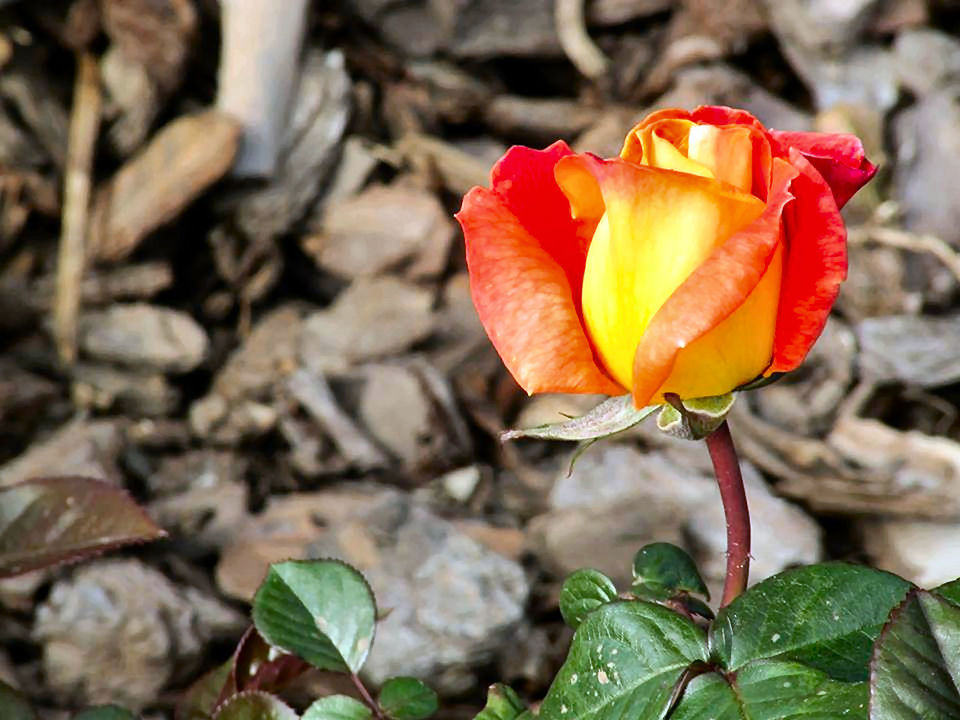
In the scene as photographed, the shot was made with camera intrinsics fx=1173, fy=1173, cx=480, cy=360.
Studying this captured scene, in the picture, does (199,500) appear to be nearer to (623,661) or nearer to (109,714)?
(109,714)

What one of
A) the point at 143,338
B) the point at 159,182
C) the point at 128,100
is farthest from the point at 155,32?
the point at 143,338

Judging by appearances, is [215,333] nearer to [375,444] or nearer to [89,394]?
[89,394]

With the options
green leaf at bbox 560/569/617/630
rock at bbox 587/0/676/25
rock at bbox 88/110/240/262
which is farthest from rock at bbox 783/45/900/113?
green leaf at bbox 560/569/617/630

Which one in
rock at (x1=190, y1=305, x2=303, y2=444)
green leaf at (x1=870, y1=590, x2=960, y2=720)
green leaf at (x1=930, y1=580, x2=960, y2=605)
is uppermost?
green leaf at (x1=870, y1=590, x2=960, y2=720)

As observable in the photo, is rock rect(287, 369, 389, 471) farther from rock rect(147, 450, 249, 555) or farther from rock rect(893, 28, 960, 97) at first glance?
rock rect(893, 28, 960, 97)

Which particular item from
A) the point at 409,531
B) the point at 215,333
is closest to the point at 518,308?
the point at 409,531

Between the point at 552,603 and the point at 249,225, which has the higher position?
the point at 249,225
